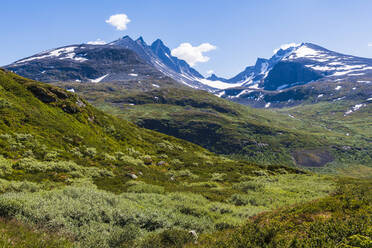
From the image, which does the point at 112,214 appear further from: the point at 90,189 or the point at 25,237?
the point at 25,237

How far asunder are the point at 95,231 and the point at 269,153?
178 metres

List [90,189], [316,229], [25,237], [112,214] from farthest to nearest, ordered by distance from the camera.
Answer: [90,189] < [112,214] < [316,229] < [25,237]

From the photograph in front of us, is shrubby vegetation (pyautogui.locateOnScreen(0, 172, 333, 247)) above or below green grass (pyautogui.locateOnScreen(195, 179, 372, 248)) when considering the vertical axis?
below

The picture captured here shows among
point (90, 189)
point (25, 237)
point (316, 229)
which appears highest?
point (316, 229)

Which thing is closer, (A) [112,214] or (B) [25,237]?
(B) [25,237]

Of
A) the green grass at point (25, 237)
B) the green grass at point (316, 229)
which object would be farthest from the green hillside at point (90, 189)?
the green grass at point (316, 229)

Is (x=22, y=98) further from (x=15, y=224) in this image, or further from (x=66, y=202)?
(x=15, y=224)

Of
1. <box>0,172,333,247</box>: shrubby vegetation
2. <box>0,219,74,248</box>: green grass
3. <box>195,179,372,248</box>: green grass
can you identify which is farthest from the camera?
<box>0,172,333,247</box>: shrubby vegetation

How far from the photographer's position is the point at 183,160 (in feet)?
139

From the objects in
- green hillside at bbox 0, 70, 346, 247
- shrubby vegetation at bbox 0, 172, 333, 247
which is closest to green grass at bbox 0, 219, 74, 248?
green hillside at bbox 0, 70, 346, 247

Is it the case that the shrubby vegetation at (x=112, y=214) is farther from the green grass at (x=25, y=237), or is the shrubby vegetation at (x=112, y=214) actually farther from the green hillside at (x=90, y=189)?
the green grass at (x=25, y=237)

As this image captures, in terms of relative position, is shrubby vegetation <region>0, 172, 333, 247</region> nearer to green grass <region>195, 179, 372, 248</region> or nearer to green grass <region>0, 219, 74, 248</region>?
green grass <region>0, 219, 74, 248</region>

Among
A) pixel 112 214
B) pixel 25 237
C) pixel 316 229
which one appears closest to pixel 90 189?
pixel 112 214

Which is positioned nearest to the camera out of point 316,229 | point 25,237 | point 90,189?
point 25,237
